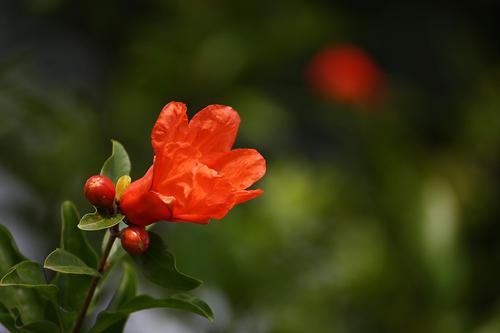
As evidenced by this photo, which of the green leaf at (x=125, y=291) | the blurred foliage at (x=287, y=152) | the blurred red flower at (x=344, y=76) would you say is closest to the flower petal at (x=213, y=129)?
the green leaf at (x=125, y=291)

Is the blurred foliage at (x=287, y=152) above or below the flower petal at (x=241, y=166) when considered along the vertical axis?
below

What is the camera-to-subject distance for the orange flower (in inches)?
36.8

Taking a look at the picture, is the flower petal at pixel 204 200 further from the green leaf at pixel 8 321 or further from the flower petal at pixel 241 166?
the green leaf at pixel 8 321

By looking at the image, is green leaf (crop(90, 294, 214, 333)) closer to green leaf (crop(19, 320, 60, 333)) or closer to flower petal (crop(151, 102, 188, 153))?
green leaf (crop(19, 320, 60, 333))

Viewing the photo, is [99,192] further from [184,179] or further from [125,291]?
[125,291]

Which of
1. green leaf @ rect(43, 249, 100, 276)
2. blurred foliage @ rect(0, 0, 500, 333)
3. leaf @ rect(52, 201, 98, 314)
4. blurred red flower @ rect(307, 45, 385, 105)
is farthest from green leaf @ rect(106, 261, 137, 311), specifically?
blurred red flower @ rect(307, 45, 385, 105)

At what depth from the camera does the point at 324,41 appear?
389cm

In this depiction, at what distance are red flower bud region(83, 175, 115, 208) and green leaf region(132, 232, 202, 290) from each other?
0.06m

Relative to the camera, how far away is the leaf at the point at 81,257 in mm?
1027

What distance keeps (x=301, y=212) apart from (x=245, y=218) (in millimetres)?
248

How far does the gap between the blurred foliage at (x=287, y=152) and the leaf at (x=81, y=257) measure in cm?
111

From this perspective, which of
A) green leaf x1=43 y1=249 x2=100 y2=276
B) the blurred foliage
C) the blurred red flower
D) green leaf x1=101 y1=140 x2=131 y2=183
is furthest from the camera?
the blurred red flower

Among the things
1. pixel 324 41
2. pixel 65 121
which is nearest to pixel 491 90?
pixel 324 41

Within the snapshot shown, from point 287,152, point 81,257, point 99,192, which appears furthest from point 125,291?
point 287,152
